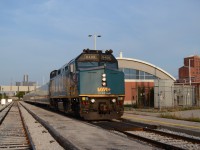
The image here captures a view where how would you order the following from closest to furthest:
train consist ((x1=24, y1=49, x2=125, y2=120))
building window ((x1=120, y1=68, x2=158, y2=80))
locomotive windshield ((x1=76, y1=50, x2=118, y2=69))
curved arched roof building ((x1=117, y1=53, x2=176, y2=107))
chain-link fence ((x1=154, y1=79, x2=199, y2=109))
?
train consist ((x1=24, y1=49, x2=125, y2=120)) → locomotive windshield ((x1=76, y1=50, x2=118, y2=69)) → chain-link fence ((x1=154, y1=79, x2=199, y2=109)) → curved arched roof building ((x1=117, y1=53, x2=176, y2=107)) → building window ((x1=120, y1=68, x2=158, y2=80))

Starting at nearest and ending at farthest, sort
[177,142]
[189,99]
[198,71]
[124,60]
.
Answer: [177,142] < [189,99] < [124,60] < [198,71]

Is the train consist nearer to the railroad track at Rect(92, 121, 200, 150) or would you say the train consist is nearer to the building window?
the railroad track at Rect(92, 121, 200, 150)

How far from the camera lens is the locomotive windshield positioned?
64.6ft

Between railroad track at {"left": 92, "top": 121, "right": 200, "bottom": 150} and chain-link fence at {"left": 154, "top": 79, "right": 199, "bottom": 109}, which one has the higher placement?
chain-link fence at {"left": 154, "top": 79, "right": 199, "bottom": 109}

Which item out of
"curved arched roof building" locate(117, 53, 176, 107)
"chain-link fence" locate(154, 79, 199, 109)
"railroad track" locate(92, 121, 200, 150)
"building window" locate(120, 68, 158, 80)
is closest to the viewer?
"railroad track" locate(92, 121, 200, 150)

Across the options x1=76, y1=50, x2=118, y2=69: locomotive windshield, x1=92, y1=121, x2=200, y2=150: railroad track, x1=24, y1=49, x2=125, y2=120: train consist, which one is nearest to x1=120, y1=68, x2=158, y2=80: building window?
x1=76, y1=50, x2=118, y2=69: locomotive windshield

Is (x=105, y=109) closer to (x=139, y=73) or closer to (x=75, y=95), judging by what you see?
(x=75, y=95)

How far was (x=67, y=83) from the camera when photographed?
2209 centimetres

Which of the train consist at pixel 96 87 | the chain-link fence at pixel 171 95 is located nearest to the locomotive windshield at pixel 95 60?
the train consist at pixel 96 87

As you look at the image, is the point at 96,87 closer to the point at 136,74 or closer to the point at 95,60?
the point at 95,60

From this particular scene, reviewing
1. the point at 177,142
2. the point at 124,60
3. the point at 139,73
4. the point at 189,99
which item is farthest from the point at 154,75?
the point at 177,142

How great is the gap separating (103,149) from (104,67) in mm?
9894

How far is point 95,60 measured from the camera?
2003 centimetres

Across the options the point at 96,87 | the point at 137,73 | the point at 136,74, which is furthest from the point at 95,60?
the point at 137,73
